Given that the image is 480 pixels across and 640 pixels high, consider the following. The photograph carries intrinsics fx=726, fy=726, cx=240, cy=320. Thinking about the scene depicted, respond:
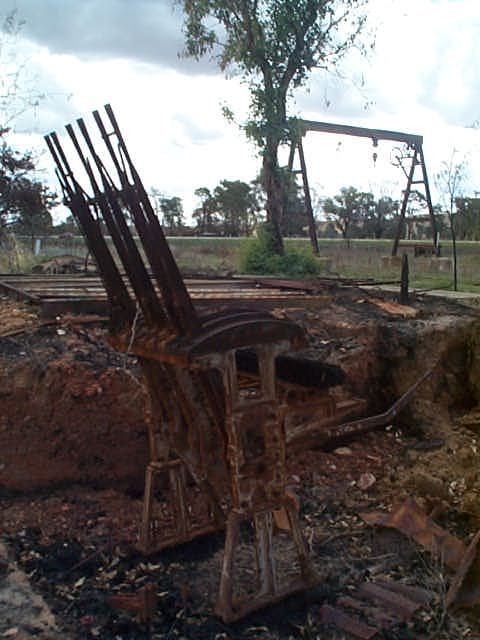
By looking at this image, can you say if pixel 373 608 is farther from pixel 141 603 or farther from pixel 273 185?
pixel 273 185

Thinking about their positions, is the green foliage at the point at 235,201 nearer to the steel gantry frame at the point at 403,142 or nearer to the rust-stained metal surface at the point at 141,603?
the steel gantry frame at the point at 403,142

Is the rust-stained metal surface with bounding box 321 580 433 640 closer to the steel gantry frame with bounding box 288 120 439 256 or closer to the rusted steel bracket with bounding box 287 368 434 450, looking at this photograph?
the rusted steel bracket with bounding box 287 368 434 450

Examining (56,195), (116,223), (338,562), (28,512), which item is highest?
(56,195)

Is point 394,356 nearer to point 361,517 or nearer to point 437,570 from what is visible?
point 361,517

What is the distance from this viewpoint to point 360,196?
136ft

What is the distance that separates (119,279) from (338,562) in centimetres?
237

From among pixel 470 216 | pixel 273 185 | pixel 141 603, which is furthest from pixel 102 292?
pixel 470 216

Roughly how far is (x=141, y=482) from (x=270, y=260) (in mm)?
7522

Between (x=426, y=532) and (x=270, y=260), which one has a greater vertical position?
(x=270, y=260)

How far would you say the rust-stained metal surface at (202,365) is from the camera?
384 centimetres

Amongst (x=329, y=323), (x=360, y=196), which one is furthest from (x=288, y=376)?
(x=360, y=196)

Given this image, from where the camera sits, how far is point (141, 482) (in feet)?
18.7

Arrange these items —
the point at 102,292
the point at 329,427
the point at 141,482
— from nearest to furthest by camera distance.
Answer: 1. the point at 329,427
2. the point at 141,482
3. the point at 102,292

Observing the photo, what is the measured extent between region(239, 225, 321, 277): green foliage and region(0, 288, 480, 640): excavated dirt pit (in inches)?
188
